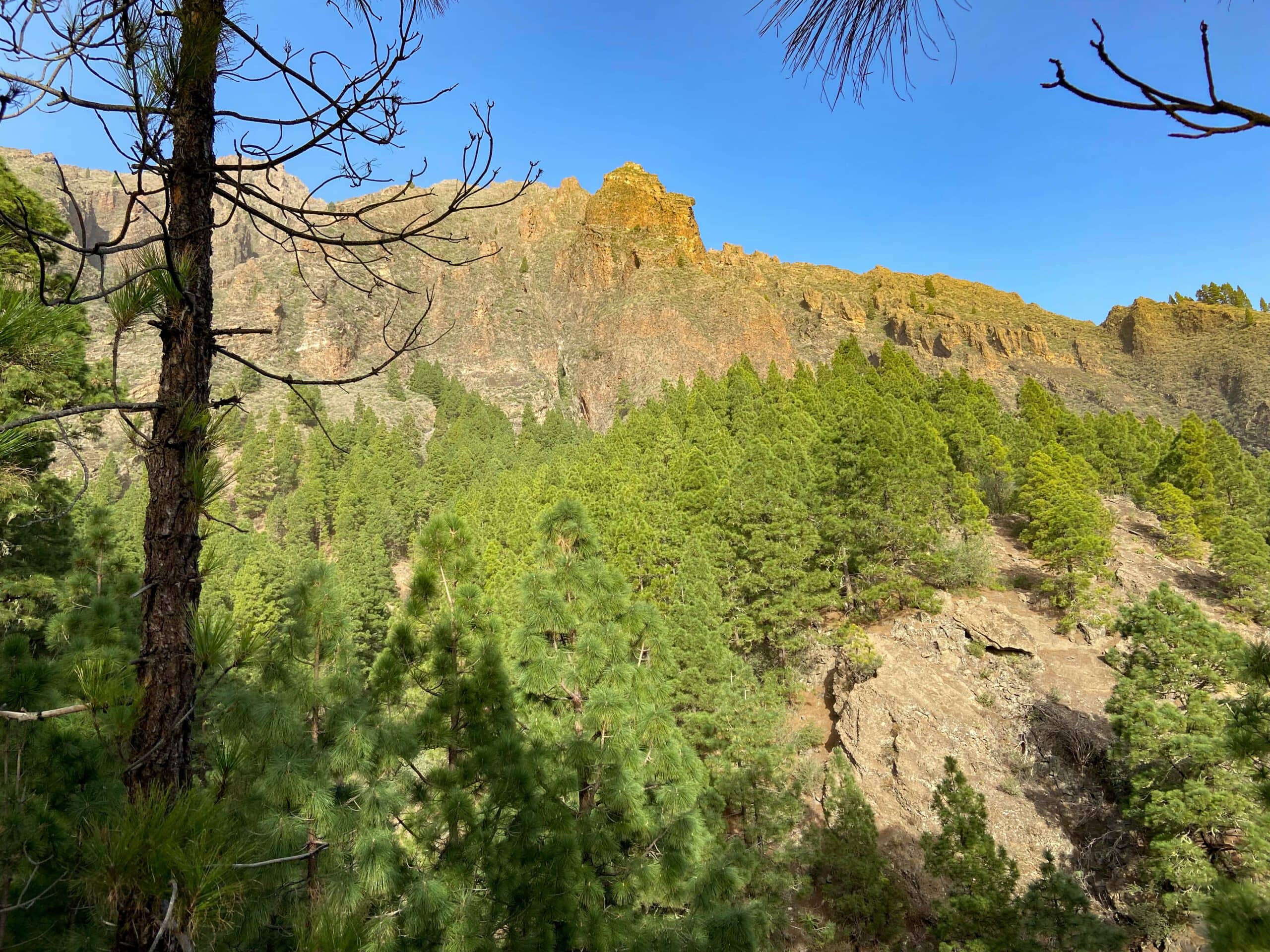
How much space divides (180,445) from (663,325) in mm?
50861

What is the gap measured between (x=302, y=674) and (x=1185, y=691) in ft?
46.9

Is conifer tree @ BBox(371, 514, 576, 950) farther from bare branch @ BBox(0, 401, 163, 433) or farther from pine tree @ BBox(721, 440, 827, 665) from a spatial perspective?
pine tree @ BBox(721, 440, 827, 665)

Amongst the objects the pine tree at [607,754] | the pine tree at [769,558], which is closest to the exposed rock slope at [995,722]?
the pine tree at [769,558]

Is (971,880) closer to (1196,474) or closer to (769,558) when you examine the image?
(769,558)

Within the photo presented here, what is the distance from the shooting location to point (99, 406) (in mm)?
1585

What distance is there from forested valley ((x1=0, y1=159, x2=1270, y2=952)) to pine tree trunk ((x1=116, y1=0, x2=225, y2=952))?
68mm

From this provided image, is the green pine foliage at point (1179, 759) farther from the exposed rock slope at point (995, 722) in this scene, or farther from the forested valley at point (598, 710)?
the exposed rock slope at point (995, 722)

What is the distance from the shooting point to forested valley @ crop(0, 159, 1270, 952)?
2.01 metres

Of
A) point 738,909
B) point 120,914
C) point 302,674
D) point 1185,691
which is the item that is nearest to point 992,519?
point 1185,691

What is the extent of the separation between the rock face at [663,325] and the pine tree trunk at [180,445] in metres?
44.9

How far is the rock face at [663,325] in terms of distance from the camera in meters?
51.5

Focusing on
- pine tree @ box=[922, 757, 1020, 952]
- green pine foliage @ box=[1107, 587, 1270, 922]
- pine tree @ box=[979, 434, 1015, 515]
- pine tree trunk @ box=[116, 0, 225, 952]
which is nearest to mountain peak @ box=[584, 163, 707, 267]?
pine tree @ box=[979, 434, 1015, 515]

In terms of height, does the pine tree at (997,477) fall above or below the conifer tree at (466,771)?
above

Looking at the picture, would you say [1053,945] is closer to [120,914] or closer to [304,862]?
[304,862]
